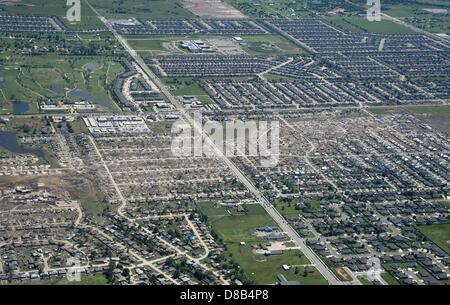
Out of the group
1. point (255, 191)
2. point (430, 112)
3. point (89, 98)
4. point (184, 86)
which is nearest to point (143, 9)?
point (184, 86)

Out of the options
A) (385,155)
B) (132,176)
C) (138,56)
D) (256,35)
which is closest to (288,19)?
(256,35)

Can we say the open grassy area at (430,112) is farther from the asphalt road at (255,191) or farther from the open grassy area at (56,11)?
the open grassy area at (56,11)

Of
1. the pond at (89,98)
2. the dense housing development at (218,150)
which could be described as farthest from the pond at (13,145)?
the pond at (89,98)

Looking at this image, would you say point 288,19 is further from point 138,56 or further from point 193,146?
point 193,146

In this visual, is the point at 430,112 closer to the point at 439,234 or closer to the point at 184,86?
the point at 184,86

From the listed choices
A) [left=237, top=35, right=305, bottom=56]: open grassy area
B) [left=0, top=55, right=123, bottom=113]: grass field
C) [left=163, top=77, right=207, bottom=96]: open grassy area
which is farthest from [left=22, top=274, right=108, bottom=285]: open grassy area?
[left=237, top=35, right=305, bottom=56]: open grassy area

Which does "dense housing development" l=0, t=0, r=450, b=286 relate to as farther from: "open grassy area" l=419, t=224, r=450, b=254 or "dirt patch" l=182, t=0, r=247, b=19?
"dirt patch" l=182, t=0, r=247, b=19

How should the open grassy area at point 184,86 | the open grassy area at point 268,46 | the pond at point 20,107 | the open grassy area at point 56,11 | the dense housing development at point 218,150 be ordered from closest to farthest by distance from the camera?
the dense housing development at point 218,150 < the pond at point 20,107 < the open grassy area at point 184,86 < the open grassy area at point 268,46 < the open grassy area at point 56,11
